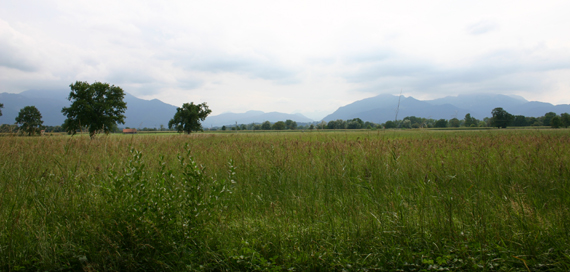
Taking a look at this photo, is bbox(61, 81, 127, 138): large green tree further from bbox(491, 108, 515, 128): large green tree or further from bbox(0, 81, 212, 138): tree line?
bbox(491, 108, 515, 128): large green tree

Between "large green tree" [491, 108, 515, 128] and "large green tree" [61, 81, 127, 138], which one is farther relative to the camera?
"large green tree" [491, 108, 515, 128]

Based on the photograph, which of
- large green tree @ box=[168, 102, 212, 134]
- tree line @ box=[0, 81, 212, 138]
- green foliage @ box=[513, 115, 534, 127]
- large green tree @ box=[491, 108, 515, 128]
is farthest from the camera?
green foliage @ box=[513, 115, 534, 127]

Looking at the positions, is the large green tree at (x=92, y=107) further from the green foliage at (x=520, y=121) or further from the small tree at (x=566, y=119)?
the green foliage at (x=520, y=121)

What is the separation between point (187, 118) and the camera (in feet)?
155

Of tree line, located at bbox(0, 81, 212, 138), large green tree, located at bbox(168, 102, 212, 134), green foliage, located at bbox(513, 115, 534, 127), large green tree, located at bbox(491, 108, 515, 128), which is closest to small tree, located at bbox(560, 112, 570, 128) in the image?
large green tree, located at bbox(491, 108, 515, 128)

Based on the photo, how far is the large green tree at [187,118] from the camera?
155 ft

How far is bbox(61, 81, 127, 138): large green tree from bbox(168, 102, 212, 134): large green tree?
61.4 feet

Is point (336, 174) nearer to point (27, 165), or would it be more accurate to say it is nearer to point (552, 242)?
point (552, 242)

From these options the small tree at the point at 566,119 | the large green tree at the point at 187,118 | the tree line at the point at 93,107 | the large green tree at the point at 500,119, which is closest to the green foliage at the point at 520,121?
the large green tree at the point at 500,119

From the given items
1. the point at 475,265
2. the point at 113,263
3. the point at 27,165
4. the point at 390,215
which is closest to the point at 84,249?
the point at 113,263

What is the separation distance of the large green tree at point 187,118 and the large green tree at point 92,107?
61.4 ft

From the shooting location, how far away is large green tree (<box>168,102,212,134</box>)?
47.1m

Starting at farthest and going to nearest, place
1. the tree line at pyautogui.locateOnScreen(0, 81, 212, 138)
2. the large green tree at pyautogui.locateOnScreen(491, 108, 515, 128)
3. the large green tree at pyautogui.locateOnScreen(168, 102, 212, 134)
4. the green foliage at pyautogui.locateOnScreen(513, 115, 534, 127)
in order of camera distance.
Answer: the green foliage at pyautogui.locateOnScreen(513, 115, 534, 127) → the large green tree at pyautogui.locateOnScreen(491, 108, 515, 128) → the large green tree at pyautogui.locateOnScreen(168, 102, 212, 134) → the tree line at pyautogui.locateOnScreen(0, 81, 212, 138)

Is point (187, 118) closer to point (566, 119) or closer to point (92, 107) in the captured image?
point (92, 107)
